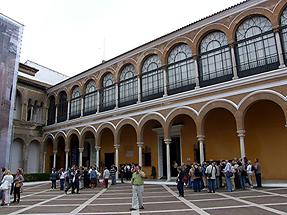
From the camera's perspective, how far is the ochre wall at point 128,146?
24156mm

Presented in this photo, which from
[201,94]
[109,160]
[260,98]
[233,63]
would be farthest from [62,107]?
[260,98]

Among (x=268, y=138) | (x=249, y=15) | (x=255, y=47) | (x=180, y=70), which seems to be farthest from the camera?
(x=180, y=70)

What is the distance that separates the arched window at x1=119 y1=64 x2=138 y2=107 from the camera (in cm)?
2195

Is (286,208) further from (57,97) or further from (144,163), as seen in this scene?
(57,97)

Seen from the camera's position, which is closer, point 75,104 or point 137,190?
point 137,190

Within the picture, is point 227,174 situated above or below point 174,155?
below

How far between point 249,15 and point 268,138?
23.8 feet

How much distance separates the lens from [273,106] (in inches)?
649

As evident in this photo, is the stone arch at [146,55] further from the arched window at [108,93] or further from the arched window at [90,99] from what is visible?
the arched window at [90,99]

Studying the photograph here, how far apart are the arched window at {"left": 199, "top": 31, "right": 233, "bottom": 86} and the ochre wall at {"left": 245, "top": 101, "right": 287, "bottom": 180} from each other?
9.61 feet

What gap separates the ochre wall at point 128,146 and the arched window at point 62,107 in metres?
7.10

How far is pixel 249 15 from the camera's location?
52.6 ft

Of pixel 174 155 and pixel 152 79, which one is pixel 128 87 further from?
pixel 174 155

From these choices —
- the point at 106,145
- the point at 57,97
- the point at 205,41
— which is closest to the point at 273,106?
the point at 205,41
